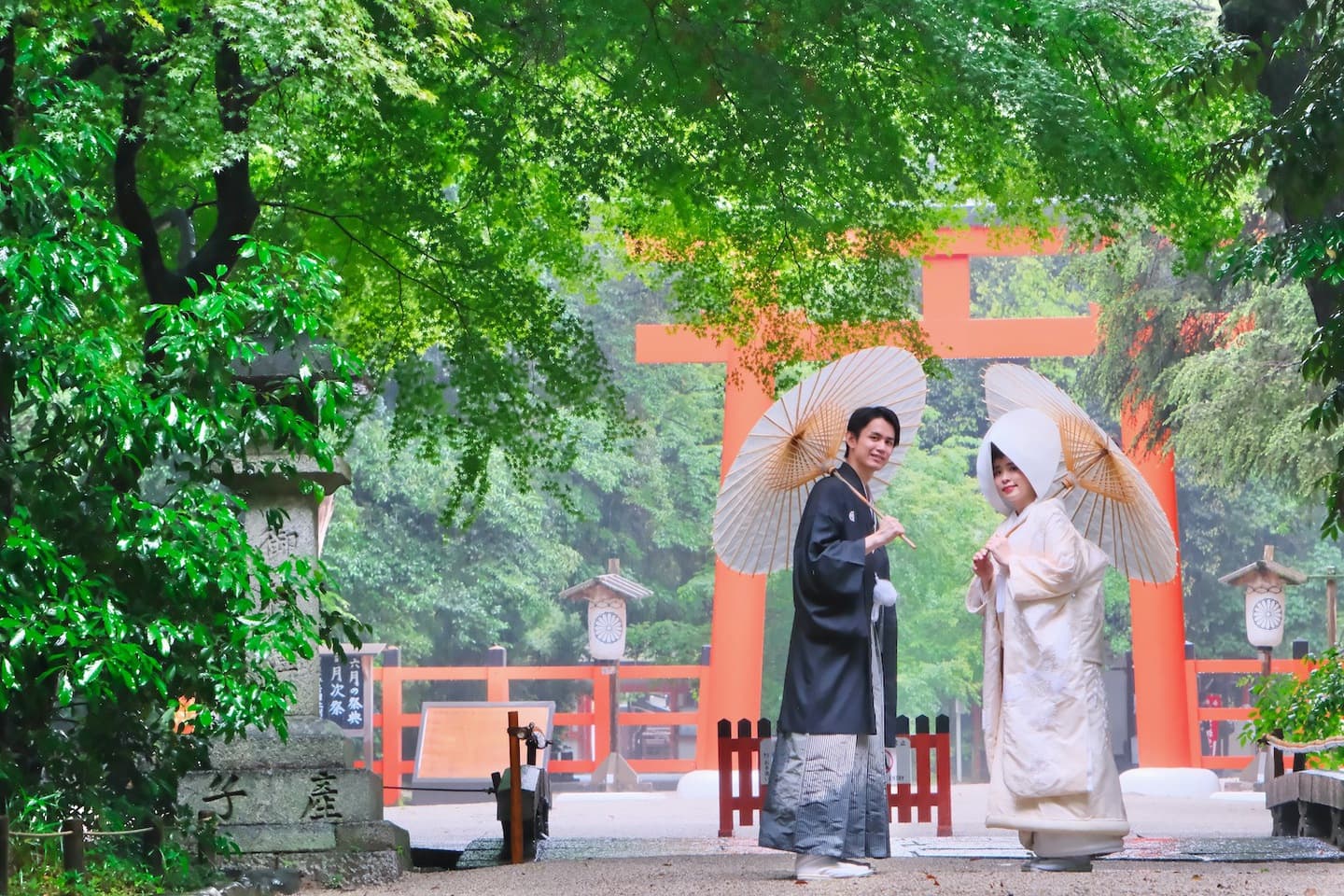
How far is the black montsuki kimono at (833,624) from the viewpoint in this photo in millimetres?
5086

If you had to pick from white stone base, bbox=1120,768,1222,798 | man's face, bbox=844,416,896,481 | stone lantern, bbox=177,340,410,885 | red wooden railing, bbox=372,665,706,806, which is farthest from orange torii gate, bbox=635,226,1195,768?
man's face, bbox=844,416,896,481

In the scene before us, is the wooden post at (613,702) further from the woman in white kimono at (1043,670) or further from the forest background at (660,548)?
the woman in white kimono at (1043,670)

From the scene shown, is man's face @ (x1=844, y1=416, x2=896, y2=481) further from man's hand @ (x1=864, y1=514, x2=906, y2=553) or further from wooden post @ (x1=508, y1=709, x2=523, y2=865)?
wooden post @ (x1=508, y1=709, x2=523, y2=865)

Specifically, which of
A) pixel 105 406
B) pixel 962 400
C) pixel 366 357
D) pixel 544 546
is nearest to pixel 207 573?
pixel 105 406

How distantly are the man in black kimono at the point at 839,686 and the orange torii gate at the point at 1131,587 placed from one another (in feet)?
32.4

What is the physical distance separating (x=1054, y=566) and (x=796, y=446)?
3.43ft

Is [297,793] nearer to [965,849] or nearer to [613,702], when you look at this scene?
[965,849]

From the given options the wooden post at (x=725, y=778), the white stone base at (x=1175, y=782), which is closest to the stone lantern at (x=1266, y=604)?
the white stone base at (x=1175, y=782)

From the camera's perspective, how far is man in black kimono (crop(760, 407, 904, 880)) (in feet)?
16.5

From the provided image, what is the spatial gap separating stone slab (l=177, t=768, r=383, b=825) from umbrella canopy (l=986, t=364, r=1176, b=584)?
10.5 feet

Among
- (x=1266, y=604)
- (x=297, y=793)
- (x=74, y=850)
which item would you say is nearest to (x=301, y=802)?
(x=297, y=793)

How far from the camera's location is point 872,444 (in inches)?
206

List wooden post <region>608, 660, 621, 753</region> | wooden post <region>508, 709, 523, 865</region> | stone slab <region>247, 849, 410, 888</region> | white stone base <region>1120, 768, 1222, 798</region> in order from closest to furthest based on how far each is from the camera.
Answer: stone slab <region>247, 849, 410, 888</region>
wooden post <region>508, 709, 523, 865</region>
white stone base <region>1120, 768, 1222, 798</region>
wooden post <region>608, 660, 621, 753</region>

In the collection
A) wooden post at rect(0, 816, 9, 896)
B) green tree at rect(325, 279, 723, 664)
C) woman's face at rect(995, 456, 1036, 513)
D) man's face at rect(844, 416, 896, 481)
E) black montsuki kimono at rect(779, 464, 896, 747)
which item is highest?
green tree at rect(325, 279, 723, 664)
